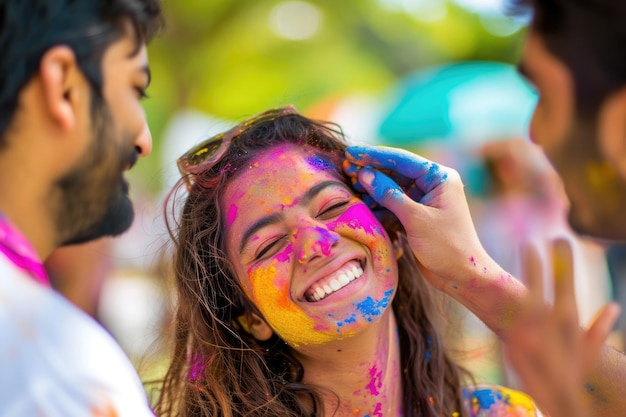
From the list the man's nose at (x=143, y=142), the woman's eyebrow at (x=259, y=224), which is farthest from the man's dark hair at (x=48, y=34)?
the woman's eyebrow at (x=259, y=224)

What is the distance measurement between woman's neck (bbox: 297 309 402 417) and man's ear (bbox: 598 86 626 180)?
2.87 ft

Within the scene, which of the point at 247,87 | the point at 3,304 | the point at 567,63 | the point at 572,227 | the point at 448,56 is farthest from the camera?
the point at 448,56

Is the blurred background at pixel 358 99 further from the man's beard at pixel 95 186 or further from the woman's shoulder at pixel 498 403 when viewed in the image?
the man's beard at pixel 95 186

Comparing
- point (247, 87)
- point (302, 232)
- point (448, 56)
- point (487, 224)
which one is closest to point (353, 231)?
point (302, 232)

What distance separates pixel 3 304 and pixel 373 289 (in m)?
1.06

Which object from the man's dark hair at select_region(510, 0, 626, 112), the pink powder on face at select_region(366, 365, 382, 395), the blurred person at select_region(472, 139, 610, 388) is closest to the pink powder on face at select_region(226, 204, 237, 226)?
the pink powder on face at select_region(366, 365, 382, 395)

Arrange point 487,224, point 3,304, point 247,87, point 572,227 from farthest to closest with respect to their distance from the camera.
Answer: point 247,87 < point 487,224 < point 572,227 < point 3,304

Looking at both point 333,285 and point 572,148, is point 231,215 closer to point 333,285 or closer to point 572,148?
point 333,285

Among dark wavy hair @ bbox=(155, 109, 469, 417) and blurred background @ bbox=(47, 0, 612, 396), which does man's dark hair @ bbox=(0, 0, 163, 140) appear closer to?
dark wavy hair @ bbox=(155, 109, 469, 417)

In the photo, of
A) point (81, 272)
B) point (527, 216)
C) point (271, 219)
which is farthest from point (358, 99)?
point (271, 219)

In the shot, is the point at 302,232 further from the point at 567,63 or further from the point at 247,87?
the point at 247,87

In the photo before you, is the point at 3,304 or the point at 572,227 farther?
the point at 572,227

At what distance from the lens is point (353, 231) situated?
2.16 meters

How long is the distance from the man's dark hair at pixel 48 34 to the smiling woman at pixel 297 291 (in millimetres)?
780
